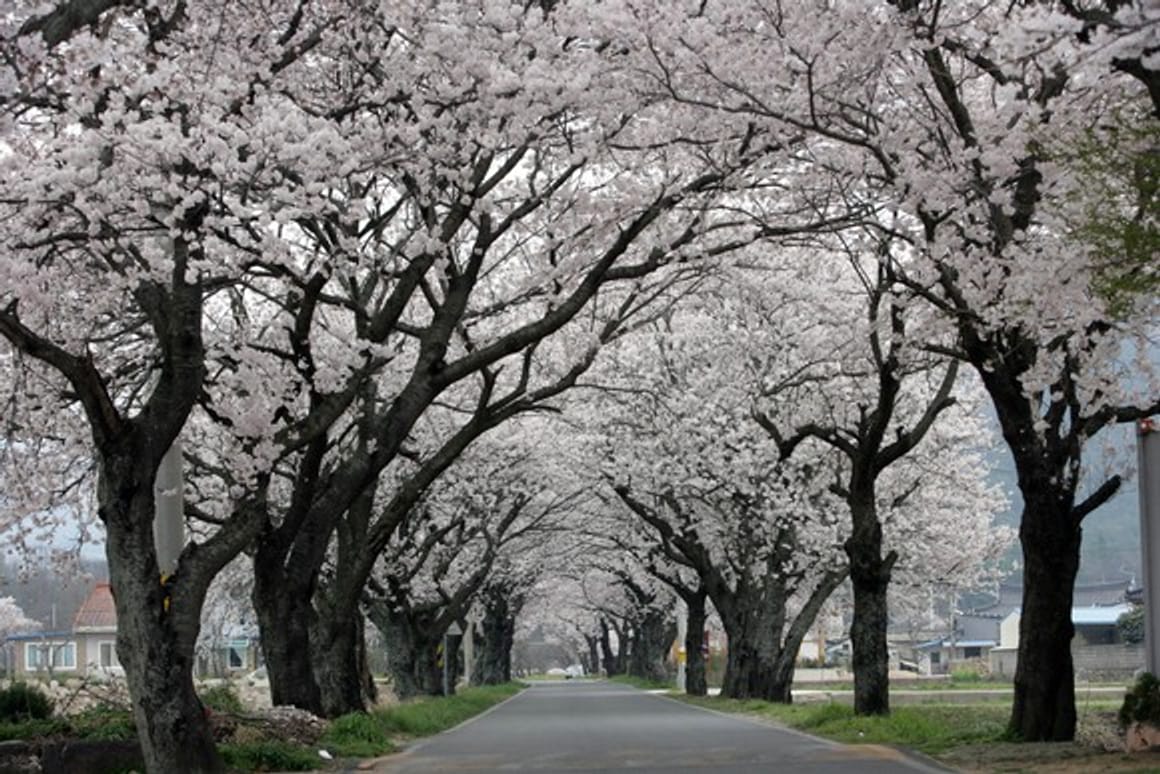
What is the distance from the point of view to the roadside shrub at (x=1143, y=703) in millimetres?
15625

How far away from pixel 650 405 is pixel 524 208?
17903mm

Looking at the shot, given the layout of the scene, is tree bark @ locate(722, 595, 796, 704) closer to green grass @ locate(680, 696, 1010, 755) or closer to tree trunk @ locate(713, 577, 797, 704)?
tree trunk @ locate(713, 577, 797, 704)

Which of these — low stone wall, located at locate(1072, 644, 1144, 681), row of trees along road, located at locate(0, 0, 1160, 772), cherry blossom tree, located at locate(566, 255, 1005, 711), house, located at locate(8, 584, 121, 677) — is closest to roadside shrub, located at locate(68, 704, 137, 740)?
row of trees along road, located at locate(0, 0, 1160, 772)

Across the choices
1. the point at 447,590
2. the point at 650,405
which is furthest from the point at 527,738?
the point at 447,590

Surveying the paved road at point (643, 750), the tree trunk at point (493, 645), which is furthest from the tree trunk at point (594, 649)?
the paved road at point (643, 750)

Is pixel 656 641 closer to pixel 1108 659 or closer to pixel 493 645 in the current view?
pixel 493 645

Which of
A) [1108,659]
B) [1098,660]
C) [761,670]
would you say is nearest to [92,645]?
[1098,660]

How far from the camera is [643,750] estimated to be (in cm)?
2069

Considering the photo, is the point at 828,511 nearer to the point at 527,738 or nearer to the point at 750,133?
the point at 527,738

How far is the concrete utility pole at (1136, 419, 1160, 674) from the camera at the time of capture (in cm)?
1652

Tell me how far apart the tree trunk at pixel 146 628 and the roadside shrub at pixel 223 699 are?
5680 millimetres

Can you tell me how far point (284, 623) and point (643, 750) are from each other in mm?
5337

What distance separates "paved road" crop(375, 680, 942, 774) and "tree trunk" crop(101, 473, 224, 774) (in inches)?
181

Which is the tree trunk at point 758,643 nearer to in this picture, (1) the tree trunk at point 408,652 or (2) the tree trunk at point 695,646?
(2) the tree trunk at point 695,646
